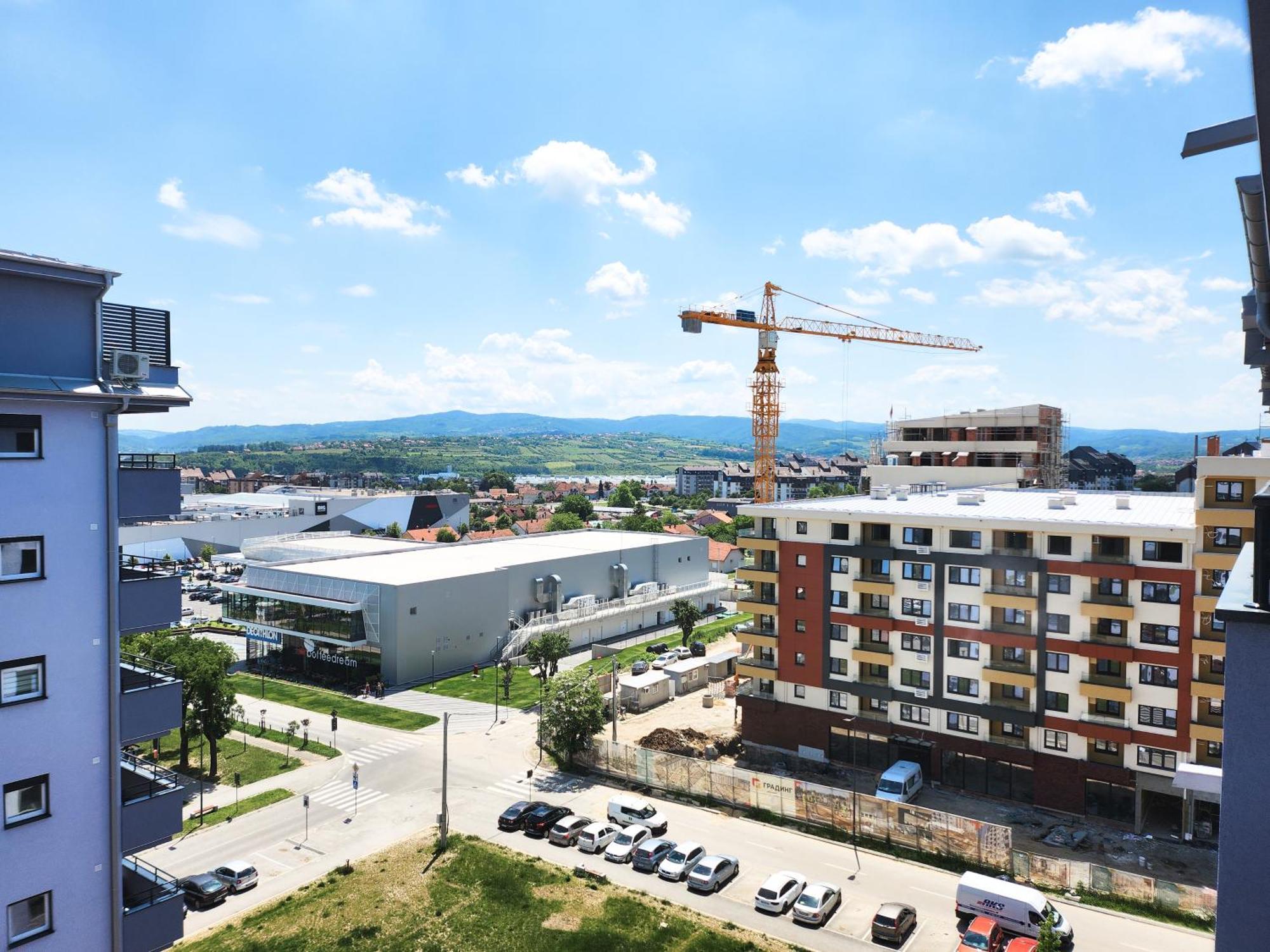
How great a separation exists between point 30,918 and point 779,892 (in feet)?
85.7

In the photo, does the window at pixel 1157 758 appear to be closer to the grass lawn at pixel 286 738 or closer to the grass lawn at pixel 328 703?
the grass lawn at pixel 328 703

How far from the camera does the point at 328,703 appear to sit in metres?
64.1

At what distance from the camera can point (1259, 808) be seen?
764cm

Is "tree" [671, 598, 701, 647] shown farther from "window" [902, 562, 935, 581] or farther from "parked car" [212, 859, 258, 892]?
"parked car" [212, 859, 258, 892]

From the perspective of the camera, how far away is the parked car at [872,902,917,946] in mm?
30875

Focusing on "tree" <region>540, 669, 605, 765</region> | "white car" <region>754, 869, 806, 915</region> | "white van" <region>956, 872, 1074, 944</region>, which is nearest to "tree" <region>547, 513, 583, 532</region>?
"tree" <region>540, 669, 605, 765</region>

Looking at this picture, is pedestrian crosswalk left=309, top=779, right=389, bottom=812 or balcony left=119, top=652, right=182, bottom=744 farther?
pedestrian crosswalk left=309, top=779, right=389, bottom=812

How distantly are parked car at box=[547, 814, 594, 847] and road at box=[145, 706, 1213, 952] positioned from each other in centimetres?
53

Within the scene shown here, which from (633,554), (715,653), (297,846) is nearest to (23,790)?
(297,846)

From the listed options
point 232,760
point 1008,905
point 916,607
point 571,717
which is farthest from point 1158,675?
point 232,760

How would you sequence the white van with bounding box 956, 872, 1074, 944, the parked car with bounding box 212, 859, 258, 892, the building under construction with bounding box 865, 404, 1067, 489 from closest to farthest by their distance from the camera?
the white van with bounding box 956, 872, 1074, 944
the parked car with bounding box 212, 859, 258, 892
the building under construction with bounding box 865, 404, 1067, 489

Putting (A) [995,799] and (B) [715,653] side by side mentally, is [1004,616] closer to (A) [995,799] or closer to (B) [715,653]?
(A) [995,799]

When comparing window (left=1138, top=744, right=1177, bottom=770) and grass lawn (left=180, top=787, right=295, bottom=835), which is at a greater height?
window (left=1138, top=744, right=1177, bottom=770)

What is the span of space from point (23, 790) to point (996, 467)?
91.1 m
